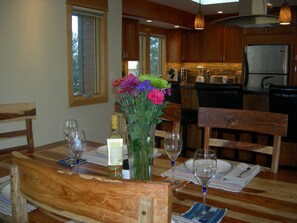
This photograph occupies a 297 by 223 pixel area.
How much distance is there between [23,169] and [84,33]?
11.2 feet

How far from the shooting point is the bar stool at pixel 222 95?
318 centimetres

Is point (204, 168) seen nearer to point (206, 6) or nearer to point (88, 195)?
point (88, 195)

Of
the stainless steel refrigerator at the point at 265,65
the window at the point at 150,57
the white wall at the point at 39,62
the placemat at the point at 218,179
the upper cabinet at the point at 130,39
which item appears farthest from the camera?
the window at the point at 150,57

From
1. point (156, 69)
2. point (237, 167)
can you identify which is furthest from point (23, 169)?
point (156, 69)

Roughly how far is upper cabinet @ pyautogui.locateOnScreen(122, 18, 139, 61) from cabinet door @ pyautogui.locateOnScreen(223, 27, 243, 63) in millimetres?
2338

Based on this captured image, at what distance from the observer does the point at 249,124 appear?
1.90 metres

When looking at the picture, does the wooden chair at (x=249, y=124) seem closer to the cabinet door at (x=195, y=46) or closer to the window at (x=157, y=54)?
the window at (x=157, y=54)

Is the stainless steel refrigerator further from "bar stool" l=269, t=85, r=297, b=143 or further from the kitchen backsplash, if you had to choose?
"bar stool" l=269, t=85, r=297, b=143

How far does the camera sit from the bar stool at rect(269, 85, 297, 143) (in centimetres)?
290

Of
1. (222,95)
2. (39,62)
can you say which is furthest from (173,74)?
(39,62)

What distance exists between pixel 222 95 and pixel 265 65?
11.3 feet

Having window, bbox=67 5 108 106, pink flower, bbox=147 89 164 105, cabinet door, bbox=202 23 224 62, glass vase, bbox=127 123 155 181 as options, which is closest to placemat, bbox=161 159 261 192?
glass vase, bbox=127 123 155 181

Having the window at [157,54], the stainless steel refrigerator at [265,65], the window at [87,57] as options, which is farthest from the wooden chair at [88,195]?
the window at [157,54]

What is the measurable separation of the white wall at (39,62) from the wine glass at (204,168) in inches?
95.3
